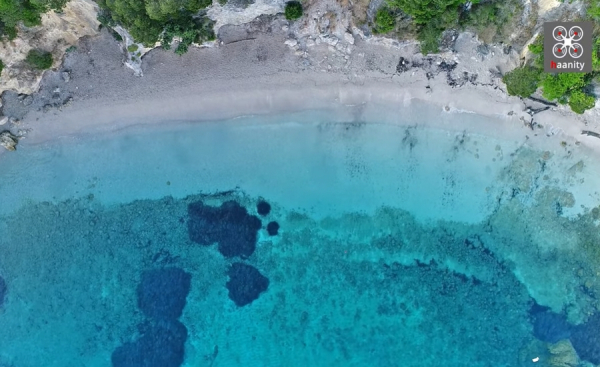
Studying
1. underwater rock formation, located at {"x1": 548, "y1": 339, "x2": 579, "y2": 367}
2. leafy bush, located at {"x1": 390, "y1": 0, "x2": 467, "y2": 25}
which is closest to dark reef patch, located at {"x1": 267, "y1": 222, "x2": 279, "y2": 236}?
leafy bush, located at {"x1": 390, "y1": 0, "x2": 467, "y2": 25}

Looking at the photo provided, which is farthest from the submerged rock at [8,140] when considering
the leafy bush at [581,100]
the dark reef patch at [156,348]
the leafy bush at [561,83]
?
the leafy bush at [581,100]

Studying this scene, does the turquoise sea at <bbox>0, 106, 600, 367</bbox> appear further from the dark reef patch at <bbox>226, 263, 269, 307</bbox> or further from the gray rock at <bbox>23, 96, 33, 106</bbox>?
the gray rock at <bbox>23, 96, 33, 106</bbox>

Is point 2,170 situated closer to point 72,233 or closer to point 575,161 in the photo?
point 72,233

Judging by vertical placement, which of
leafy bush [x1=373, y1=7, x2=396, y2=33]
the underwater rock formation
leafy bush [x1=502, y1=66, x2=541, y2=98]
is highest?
leafy bush [x1=373, y1=7, x2=396, y2=33]

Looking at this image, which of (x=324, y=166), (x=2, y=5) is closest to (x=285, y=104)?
(x=324, y=166)

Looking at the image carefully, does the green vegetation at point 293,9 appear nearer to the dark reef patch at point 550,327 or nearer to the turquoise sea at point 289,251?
the turquoise sea at point 289,251
